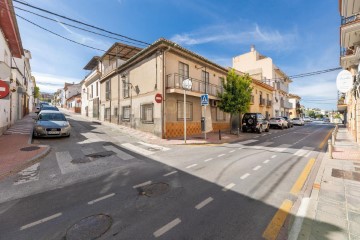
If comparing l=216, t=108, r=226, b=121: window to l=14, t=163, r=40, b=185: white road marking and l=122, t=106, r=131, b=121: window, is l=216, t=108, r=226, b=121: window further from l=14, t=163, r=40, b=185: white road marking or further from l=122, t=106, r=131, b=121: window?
l=14, t=163, r=40, b=185: white road marking

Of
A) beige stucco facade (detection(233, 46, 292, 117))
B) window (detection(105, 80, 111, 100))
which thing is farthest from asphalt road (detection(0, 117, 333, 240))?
Result: beige stucco facade (detection(233, 46, 292, 117))

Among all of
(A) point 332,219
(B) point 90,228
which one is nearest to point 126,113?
(B) point 90,228

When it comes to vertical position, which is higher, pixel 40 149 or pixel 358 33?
pixel 358 33

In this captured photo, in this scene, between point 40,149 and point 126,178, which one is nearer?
point 126,178

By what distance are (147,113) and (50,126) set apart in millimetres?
6625

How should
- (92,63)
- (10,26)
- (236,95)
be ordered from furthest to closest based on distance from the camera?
1. (92,63)
2. (236,95)
3. (10,26)

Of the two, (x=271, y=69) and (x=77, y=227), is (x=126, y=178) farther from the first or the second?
(x=271, y=69)

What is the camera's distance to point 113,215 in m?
3.19

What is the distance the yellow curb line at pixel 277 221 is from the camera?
107 inches

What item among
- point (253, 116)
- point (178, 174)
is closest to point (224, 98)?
point (253, 116)

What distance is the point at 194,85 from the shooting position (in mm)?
15250

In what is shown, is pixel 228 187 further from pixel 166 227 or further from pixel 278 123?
pixel 278 123

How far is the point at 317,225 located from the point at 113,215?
136 inches

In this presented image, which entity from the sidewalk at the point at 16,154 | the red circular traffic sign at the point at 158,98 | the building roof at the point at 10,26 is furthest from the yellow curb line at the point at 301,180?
the building roof at the point at 10,26
